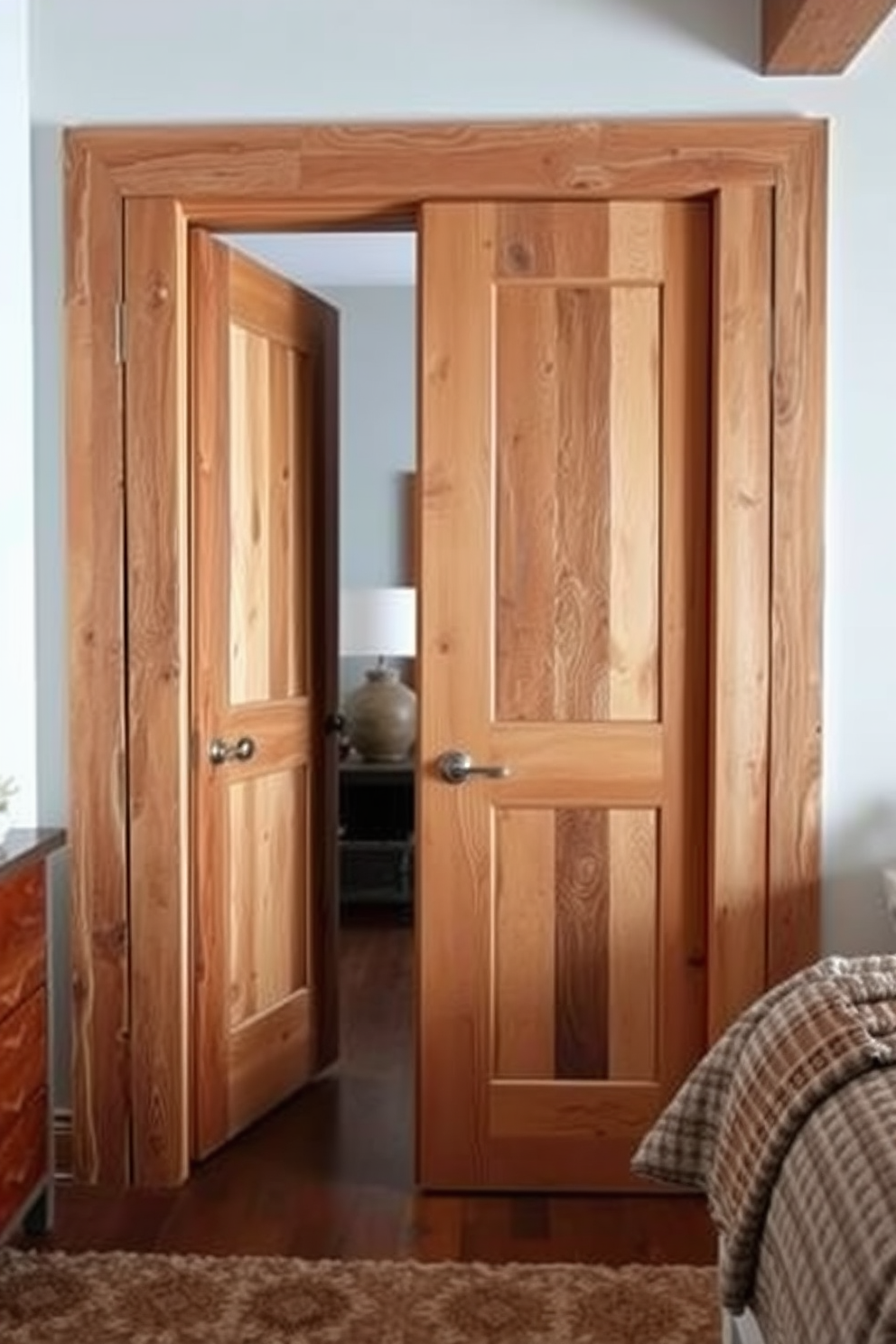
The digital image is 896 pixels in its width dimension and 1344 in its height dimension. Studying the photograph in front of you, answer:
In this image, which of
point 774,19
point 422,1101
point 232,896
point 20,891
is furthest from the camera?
point 232,896

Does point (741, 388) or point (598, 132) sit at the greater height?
point (598, 132)

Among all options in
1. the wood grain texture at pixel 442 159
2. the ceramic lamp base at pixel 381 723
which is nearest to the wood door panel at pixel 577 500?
the wood grain texture at pixel 442 159

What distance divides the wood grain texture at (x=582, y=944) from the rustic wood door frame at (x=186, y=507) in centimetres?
24

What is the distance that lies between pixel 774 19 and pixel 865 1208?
240 centimetres

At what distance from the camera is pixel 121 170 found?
3178mm

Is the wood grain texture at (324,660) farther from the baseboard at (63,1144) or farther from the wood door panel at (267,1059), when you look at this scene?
the baseboard at (63,1144)

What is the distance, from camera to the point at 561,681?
321cm

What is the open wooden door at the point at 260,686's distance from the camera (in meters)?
3.36

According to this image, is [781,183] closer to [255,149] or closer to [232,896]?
[255,149]

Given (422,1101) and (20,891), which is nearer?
(20,891)

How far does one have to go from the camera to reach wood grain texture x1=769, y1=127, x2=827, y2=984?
313cm

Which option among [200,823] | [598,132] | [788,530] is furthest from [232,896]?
[598,132]

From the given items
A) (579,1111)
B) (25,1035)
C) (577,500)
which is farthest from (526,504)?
(25,1035)

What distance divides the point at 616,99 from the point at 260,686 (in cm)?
156
